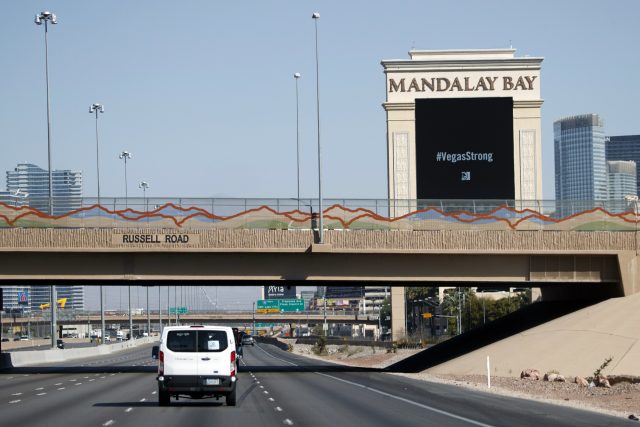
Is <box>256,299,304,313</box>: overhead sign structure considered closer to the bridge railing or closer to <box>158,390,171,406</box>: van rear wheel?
the bridge railing

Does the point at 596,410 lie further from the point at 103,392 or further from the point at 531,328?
the point at 531,328

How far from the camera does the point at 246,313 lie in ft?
655

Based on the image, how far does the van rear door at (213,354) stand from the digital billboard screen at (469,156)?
5714cm

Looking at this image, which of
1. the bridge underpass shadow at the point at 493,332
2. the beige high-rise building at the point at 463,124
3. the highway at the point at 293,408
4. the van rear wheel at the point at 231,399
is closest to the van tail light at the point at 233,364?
the van rear wheel at the point at 231,399

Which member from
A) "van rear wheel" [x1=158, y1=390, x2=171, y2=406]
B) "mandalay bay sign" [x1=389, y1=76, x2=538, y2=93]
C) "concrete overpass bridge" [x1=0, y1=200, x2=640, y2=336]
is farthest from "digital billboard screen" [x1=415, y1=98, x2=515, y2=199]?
"van rear wheel" [x1=158, y1=390, x2=171, y2=406]

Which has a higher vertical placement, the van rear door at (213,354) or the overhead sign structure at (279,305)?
the van rear door at (213,354)

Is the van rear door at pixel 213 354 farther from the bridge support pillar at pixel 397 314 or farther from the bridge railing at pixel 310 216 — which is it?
the bridge support pillar at pixel 397 314

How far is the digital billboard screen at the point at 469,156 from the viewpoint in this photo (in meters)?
87.7

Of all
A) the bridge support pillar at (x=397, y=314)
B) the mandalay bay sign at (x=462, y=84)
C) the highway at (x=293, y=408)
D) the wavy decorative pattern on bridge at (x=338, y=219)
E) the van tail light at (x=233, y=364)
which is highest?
the mandalay bay sign at (x=462, y=84)

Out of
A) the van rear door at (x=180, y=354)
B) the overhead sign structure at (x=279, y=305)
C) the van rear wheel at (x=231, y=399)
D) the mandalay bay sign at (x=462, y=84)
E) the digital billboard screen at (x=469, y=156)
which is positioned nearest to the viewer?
the van rear door at (x=180, y=354)

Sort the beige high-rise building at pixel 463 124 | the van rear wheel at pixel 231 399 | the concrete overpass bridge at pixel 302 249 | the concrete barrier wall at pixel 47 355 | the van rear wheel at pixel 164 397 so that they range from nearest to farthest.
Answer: the van rear wheel at pixel 164 397
the van rear wheel at pixel 231 399
the concrete overpass bridge at pixel 302 249
the concrete barrier wall at pixel 47 355
the beige high-rise building at pixel 463 124

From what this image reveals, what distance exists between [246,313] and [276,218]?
144 meters

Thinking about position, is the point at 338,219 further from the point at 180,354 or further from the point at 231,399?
the point at 180,354

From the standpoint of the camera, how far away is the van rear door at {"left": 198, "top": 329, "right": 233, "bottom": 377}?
31.2 m
